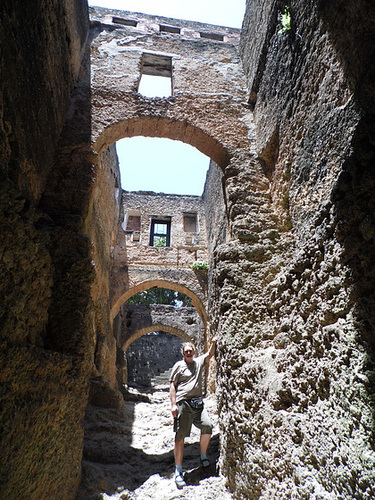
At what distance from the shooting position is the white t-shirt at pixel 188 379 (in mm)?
3229

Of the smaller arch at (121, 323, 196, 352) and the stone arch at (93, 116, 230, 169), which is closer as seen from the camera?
the stone arch at (93, 116, 230, 169)

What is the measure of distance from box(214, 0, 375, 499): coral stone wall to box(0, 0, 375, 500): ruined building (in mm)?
12

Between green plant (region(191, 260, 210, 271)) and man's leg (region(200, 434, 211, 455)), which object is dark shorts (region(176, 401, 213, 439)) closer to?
man's leg (region(200, 434, 211, 455))


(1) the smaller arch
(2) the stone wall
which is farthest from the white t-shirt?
(1) the smaller arch

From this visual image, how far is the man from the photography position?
3.03 m

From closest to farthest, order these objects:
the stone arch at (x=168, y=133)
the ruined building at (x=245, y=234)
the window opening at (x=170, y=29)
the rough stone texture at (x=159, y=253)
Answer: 1. the ruined building at (x=245, y=234)
2. the stone arch at (x=168, y=133)
3. the window opening at (x=170, y=29)
4. the rough stone texture at (x=159, y=253)

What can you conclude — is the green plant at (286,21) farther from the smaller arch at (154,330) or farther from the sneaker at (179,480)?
the smaller arch at (154,330)

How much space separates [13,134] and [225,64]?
13.5 feet

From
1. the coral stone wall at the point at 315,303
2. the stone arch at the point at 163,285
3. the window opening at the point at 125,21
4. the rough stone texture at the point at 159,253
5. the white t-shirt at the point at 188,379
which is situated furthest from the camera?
the rough stone texture at the point at 159,253

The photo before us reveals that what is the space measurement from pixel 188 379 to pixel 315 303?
1760 millimetres

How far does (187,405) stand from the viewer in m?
3.18

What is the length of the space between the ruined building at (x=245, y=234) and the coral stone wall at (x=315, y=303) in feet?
0.04

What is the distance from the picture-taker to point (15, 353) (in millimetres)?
1973

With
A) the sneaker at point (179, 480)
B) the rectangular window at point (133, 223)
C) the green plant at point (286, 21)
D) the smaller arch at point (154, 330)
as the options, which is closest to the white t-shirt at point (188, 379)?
the sneaker at point (179, 480)
